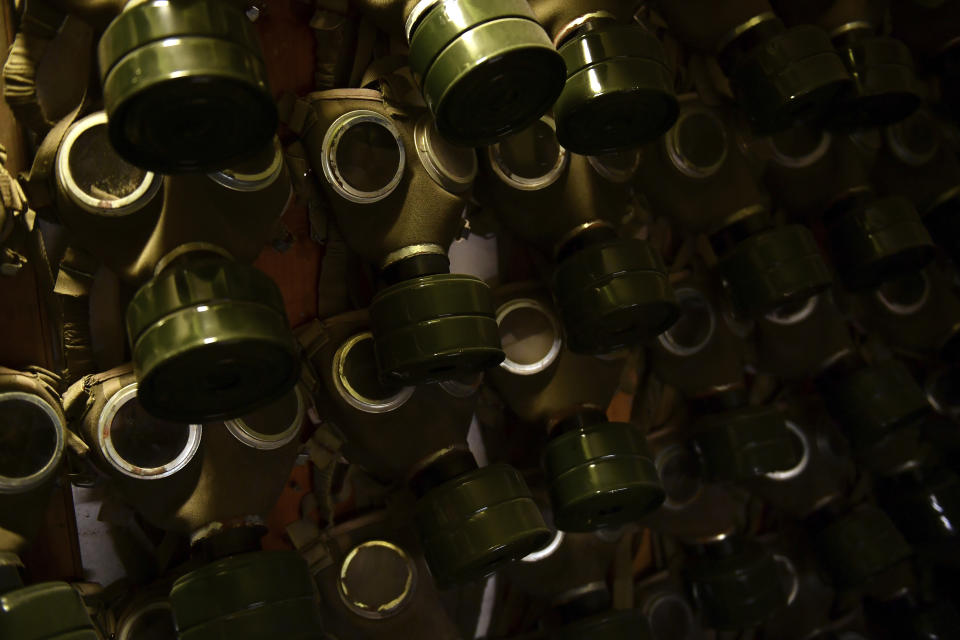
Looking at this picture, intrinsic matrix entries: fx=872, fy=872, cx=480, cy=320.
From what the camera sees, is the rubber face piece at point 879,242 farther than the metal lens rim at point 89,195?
Yes

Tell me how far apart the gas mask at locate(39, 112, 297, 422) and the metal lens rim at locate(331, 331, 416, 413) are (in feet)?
0.41

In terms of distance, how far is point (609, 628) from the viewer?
96cm

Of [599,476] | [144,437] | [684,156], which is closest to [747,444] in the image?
[599,476]

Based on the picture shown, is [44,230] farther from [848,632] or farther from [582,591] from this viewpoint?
[848,632]

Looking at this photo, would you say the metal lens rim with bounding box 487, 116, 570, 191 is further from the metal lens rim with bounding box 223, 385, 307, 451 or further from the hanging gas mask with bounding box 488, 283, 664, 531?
the metal lens rim with bounding box 223, 385, 307, 451

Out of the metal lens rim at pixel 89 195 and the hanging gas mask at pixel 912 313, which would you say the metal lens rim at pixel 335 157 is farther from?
the hanging gas mask at pixel 912 313

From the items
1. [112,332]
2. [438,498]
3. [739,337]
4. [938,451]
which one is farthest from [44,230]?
[938,451]

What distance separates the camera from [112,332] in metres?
0.82

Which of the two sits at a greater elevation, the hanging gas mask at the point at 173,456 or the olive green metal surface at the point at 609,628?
the hanging gas mask at the point at 173,456

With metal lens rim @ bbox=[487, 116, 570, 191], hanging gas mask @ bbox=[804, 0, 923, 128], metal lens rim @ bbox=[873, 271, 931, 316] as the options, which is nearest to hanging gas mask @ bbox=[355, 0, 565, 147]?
metal lens rim @ bbox=[487, 116, 570, 191]

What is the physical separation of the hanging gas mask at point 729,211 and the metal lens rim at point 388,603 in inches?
19.2

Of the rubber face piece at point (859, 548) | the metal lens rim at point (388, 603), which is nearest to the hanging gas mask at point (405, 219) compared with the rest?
the metal lens rim at point (388, 603)

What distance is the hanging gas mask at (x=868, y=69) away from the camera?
104 centimetres

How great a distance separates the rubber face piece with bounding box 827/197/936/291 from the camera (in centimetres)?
108
